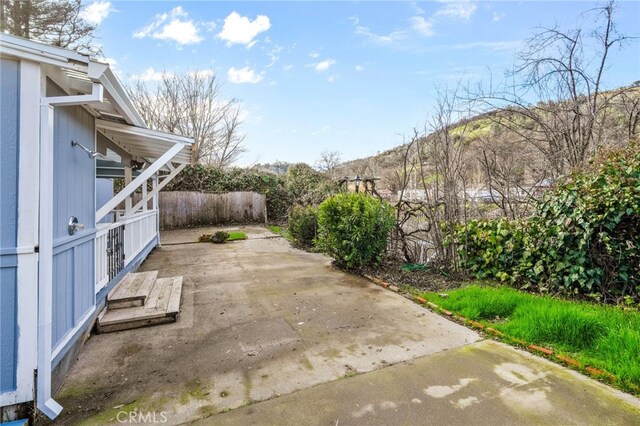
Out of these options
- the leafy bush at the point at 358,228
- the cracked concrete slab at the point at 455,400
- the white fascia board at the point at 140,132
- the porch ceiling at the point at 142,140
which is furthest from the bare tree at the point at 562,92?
the porch ceiling at the point at 142,140

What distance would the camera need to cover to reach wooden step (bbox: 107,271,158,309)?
3672mm

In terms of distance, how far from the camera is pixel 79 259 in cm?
288

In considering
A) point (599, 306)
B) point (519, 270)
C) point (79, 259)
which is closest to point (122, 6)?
point (79, 259)

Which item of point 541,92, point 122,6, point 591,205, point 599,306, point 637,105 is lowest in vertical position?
point 599,306

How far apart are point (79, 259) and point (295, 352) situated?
2.23m

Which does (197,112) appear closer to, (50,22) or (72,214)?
(50,22)

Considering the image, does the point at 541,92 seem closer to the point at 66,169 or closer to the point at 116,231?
the point at 66,169

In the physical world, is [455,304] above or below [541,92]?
below

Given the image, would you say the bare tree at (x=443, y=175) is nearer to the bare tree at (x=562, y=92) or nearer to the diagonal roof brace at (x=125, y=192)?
the bare tree at (x=562, y=92)

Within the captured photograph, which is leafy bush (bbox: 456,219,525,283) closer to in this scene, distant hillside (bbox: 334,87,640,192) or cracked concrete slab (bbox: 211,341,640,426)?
distant hillside (bbox: 334,87,640,192)

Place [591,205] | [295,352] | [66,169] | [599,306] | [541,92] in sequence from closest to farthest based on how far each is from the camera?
[66,169]
[295,352]
[599,306]
[591,205]
[541,92]

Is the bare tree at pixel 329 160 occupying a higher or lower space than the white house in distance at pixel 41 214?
higher

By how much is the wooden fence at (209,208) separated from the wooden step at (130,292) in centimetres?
879

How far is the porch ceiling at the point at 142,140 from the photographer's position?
377 cm
